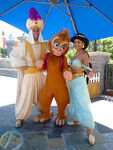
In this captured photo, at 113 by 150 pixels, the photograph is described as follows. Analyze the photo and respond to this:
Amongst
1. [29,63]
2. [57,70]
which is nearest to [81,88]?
[57,70]

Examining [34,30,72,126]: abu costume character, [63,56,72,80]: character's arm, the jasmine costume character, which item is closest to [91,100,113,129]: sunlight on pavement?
the jasmine costume character

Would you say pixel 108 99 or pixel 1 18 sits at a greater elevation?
pixel 1 18

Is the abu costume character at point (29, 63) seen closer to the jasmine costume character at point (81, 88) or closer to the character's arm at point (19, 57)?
the character's arm at point (19, 57)

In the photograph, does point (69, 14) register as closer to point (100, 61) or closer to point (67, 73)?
point (67, 73)

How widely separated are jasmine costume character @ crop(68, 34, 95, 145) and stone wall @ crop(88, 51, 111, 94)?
81.2 inches

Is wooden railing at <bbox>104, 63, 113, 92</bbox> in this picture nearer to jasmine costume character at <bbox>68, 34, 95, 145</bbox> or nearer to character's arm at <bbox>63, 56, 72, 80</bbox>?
jasmine costume character at <bbox>68, 34, 95, 145</bbox>

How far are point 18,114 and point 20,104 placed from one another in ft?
0.65

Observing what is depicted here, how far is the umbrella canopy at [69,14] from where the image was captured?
258 centimetres

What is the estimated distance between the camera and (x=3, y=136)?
237cm

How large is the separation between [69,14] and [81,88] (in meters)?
1.67

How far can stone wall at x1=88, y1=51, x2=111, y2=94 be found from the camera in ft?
14.7

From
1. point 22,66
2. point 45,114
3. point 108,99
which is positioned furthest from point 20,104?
point 108,99

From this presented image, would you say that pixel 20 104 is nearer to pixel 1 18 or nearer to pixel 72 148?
pixel 72 148

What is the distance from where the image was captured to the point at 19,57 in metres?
Answer: 2.65
